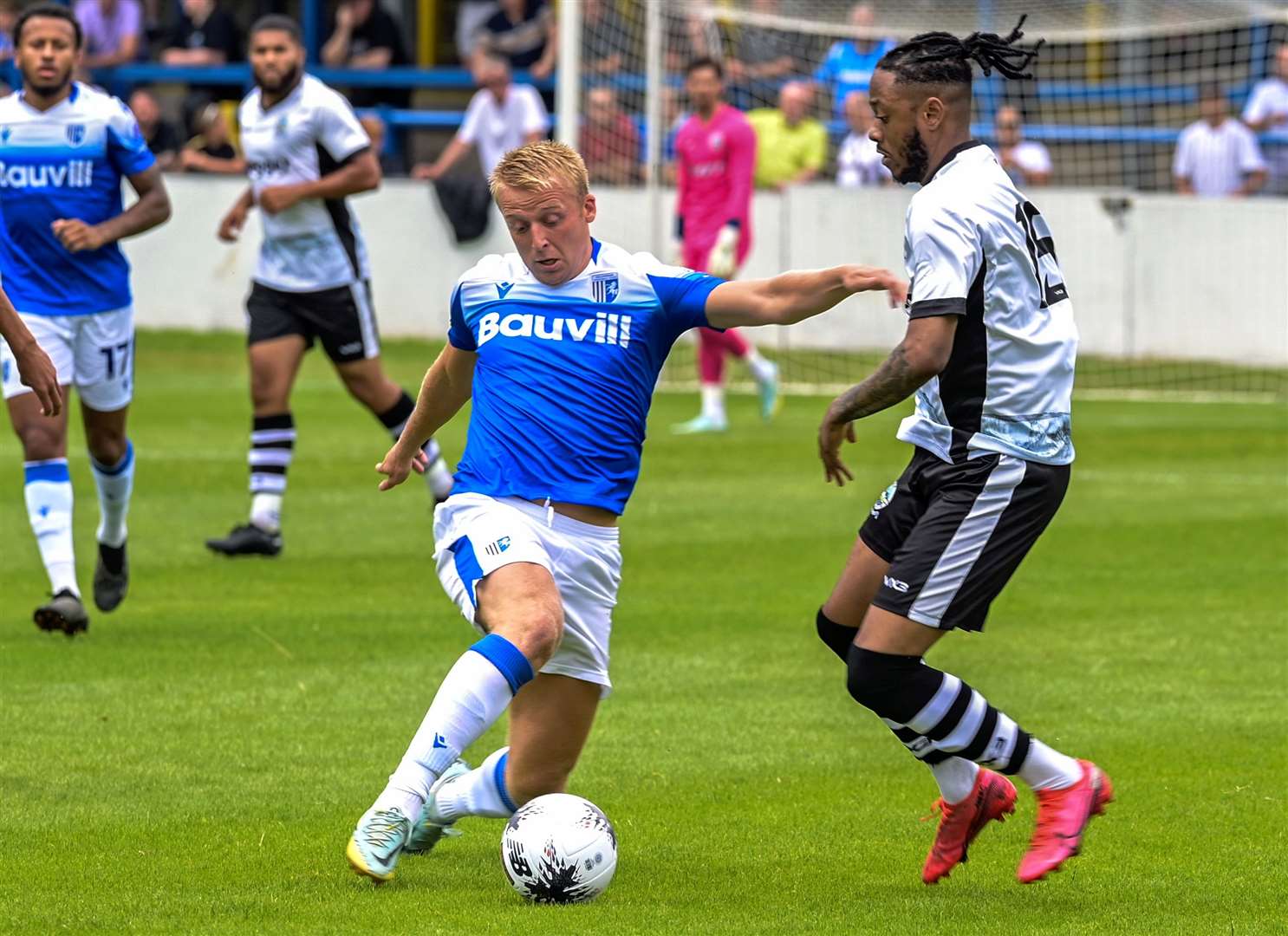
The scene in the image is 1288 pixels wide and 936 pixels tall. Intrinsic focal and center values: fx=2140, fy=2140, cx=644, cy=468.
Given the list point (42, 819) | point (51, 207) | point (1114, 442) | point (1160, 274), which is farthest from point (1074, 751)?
point (1160, 274)

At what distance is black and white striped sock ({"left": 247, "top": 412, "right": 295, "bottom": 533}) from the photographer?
11062 mm

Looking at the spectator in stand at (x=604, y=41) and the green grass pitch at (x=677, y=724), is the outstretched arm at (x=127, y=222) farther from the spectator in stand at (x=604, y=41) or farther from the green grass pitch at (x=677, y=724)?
the spectator in stand at (x=604, y=41)

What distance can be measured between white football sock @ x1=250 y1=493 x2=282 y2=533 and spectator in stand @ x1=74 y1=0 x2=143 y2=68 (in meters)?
15.5

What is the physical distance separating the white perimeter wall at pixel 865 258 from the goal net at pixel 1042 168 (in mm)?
22

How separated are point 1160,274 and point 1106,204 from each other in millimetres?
858

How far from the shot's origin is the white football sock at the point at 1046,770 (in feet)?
17.9

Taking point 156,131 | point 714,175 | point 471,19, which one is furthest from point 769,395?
point 471,19

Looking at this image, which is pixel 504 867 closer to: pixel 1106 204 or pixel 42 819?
pixel 42 819

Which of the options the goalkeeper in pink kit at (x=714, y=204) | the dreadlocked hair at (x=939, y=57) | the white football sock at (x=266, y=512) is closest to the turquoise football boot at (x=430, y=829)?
the dreadlocked hair at (x=939, y=57)

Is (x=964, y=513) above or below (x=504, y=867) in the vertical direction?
above

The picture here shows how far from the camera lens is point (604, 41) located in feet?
69.5

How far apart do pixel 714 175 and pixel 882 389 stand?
11787 millimetres

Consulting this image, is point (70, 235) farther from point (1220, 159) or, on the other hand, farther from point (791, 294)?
point (1220, 159)

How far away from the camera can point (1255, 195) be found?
21.4m
